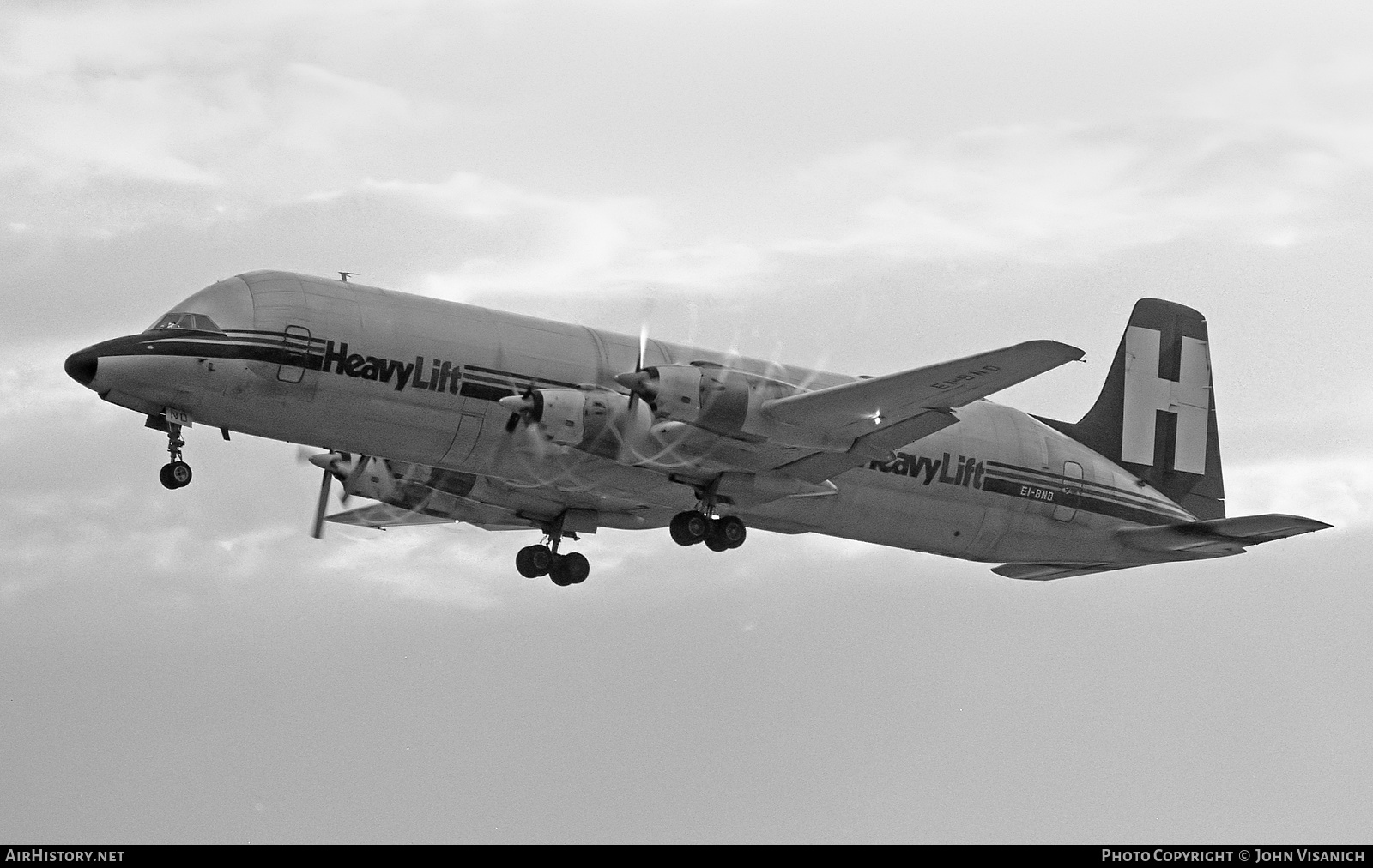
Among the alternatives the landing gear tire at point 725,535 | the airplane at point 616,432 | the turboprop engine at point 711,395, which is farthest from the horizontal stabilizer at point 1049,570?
the turboprop engine at point 711,395

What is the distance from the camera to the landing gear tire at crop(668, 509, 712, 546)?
116ft

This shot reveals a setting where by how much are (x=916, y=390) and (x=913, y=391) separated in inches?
2.2

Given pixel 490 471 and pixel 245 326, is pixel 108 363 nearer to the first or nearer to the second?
pixel 245 326

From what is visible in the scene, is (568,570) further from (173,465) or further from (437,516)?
(173,465)

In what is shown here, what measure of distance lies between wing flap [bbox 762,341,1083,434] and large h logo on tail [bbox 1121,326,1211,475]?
36.7 ft

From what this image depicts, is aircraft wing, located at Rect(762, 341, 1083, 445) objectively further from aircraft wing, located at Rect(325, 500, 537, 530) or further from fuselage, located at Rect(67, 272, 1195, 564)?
aircraft wing, located at Rect(325, 500, 537, 530)

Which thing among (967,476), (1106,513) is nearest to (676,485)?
(967,476)

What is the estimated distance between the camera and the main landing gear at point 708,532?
35438mm

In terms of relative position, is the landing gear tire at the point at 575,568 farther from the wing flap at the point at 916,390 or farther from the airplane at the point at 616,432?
the wing flap at the point at 916,390

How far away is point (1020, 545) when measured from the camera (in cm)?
Result: 3994

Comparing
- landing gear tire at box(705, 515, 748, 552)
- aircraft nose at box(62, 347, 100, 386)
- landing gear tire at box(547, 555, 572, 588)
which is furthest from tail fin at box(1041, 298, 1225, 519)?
aircraft nose at box(62, 347, 100, 386)

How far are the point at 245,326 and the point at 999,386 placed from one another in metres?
13.8

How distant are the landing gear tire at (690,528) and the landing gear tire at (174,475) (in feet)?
31.2
